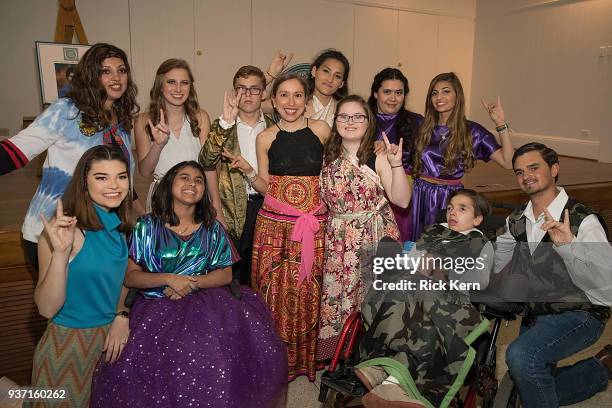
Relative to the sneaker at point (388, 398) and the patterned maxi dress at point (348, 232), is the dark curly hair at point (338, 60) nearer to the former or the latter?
the patterned maxi dress at point (348, 232)

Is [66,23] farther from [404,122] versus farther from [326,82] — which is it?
[404,122]

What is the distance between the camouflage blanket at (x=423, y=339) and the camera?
1.69 meters

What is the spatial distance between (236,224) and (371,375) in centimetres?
116

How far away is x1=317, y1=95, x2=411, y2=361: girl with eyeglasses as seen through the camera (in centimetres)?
222

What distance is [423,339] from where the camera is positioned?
5.71ft

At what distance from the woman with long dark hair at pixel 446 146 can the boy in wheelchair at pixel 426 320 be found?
2.03ft

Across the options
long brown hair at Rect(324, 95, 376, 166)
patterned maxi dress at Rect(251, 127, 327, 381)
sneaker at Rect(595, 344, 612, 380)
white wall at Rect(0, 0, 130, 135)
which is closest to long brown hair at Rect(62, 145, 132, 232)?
patterned maxi dress at Rect(251, 127, 327, 381)

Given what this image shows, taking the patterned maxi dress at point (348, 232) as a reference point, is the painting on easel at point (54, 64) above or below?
above

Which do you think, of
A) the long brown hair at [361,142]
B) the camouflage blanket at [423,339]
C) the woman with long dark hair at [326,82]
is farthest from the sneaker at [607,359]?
the woman with long dark hair at [326,82]

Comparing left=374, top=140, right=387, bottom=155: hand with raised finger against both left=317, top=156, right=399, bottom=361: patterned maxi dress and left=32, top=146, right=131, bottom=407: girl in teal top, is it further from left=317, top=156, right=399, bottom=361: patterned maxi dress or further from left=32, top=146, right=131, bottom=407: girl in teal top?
left=32, top=146, right=131, bottom=407: girl in teal top

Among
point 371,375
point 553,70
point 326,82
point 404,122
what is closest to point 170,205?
point 371,375

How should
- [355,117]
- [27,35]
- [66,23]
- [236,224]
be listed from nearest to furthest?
[355,117], [236,224], [66,23], [27,35]

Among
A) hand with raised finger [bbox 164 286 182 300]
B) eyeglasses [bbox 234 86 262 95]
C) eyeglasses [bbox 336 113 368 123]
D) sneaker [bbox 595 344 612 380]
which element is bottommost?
sneaker [bbox 595 344 612 380]

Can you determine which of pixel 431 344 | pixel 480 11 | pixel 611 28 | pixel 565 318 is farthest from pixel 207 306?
pixel 480 11
